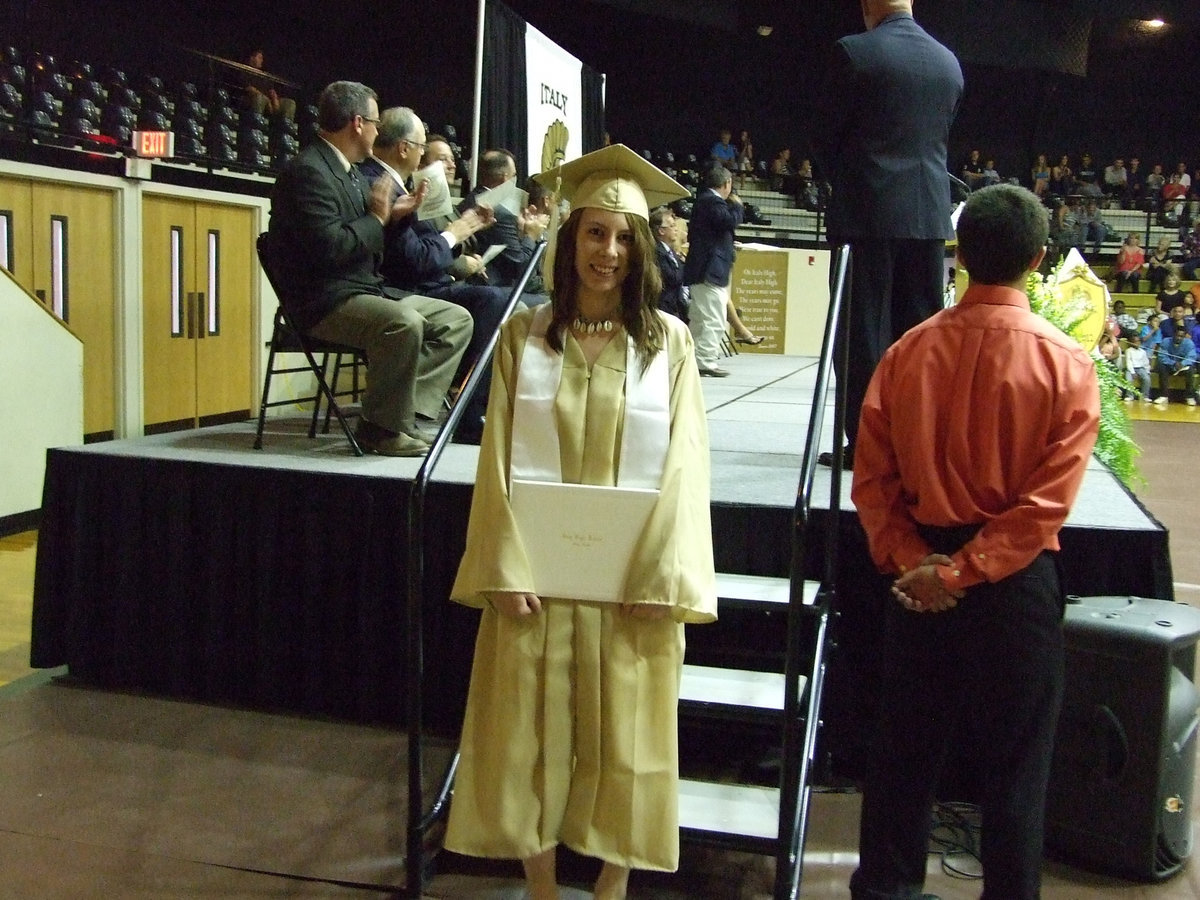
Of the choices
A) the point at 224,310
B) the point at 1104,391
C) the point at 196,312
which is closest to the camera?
the point at 1104,391

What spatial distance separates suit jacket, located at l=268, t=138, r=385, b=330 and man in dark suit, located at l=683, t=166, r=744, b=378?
164 inches

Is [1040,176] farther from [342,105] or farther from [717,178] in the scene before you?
[342,105]

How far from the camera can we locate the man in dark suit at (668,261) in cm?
778

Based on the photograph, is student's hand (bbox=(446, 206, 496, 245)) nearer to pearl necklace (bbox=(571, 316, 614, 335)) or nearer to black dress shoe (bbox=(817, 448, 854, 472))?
black dress shoe (bbox=(817, 448, 854, 472))

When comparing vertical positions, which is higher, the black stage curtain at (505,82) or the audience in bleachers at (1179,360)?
the black stage curtain at (505,82)

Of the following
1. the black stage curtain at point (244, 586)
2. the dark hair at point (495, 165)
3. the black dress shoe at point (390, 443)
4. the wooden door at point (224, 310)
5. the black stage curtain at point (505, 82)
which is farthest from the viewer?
the wooden door at point (224, 310)

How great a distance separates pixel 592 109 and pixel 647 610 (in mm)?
6388

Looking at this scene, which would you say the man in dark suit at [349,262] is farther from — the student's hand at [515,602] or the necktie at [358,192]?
the student's hand at [515,602]

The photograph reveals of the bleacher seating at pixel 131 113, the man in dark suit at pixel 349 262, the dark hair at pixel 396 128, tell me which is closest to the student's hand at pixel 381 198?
the man in dark suit at pixel 349 262

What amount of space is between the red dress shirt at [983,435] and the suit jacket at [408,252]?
243cm

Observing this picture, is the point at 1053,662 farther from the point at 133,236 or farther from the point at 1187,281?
the point at 1187,281

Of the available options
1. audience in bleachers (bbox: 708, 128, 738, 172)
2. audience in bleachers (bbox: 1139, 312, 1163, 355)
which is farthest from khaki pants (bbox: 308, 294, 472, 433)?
audience in bleachers (bbox: 708, 128, 738, 172)

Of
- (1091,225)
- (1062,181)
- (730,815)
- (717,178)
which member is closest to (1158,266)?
(1091,225)

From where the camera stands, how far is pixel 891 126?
3.13 meters
